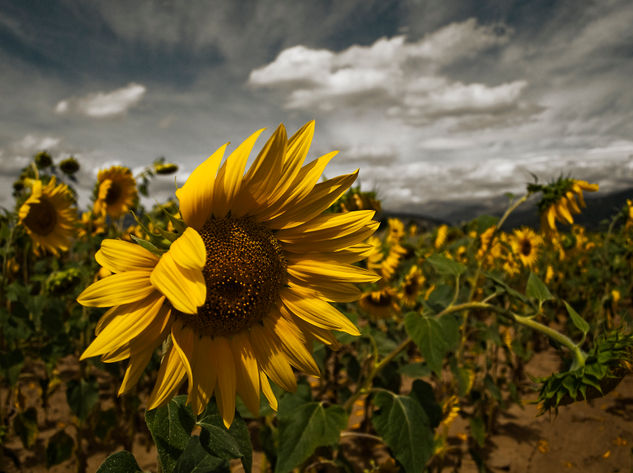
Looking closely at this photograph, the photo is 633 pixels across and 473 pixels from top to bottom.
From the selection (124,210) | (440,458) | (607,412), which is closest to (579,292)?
(607,412)

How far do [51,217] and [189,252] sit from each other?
284cm

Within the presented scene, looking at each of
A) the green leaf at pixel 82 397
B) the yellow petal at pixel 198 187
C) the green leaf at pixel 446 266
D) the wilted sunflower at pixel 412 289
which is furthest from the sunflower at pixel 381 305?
the yellow petal at pixel 198 187

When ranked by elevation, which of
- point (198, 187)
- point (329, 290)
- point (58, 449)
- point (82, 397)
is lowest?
→ point (58, 449)

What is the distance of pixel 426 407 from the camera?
170 centimetres

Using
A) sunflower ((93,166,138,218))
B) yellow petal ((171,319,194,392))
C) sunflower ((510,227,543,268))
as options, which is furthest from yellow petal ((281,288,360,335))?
sunflower ((510,227,543,268))

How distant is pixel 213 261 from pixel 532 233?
Result: 5.02m

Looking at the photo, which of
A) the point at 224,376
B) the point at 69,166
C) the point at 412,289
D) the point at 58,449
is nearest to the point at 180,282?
the point at 224,376

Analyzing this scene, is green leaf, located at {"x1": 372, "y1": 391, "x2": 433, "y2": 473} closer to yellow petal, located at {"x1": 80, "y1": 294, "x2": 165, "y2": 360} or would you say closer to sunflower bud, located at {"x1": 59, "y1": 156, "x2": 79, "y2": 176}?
yellow petal, located at {"x1": 80, "y1": 294, "x2": 165, "y2": 360}

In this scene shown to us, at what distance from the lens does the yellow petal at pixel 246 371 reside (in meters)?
0.96

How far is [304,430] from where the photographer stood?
1577 mm

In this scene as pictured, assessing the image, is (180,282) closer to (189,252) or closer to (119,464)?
(189,252)

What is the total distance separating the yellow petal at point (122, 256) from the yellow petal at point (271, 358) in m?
0.38

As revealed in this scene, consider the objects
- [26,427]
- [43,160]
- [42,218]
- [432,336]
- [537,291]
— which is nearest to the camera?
[537,291]

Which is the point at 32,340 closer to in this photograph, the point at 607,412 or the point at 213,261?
the point at 213,261
